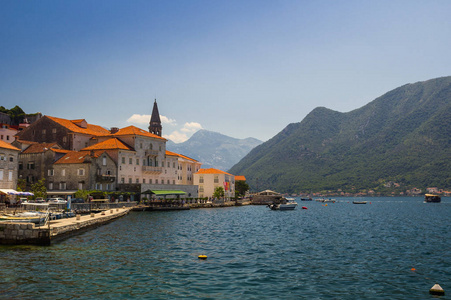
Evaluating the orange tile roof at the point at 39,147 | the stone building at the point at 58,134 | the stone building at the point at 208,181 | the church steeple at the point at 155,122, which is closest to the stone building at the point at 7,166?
the orange tile roof at the point at 39,147

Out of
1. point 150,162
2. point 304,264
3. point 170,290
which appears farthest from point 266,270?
point 150,162

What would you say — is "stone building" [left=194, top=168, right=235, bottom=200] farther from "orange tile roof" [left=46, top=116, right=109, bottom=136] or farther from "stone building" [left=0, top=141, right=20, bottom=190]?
"stone building" [left=0, top=141, right=20, bottom=190]

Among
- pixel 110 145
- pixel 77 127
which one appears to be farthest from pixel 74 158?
pixel 77 127

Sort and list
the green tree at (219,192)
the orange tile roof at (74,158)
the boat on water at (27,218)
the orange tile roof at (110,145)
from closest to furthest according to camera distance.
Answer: the boat on water at (27,218), the orange tile roof at (74,158), the orange tile roof at (110,145), the green tree at (219,192)

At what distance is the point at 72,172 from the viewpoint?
8938 cm

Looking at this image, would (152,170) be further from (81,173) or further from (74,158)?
(74,158)

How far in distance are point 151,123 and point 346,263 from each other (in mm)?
118111

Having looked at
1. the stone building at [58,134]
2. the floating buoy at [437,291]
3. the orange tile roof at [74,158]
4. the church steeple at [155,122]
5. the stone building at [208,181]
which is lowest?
the floating buoy at [437,291]

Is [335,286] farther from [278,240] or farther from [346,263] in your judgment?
[278,240]

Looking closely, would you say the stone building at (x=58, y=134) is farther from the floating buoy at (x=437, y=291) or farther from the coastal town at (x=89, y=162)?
the floating buoy at (x=437, y=291)

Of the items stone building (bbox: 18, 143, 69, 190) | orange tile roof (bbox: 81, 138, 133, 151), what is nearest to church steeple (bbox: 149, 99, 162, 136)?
orange tile roof (bbox: 81, 138, 133, 151)

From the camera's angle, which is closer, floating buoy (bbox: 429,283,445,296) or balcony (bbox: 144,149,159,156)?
floating buoy (bbox: 429,283,445,296)

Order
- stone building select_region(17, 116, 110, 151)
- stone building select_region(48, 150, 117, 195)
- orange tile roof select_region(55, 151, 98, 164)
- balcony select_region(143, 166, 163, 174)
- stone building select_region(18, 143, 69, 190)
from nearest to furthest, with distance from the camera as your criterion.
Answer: stone building select_region(48, 150, 117, 195), orange tile roof select_region(55, 151, 98, 164), stone building select_region(18, 143, 69, 190), stone building select_region(17, 116, 110, 151), balcony select_region(143, 166, 163, 174)

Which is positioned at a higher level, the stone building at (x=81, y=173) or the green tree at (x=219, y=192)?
the stone building at (x=81, y=173)
